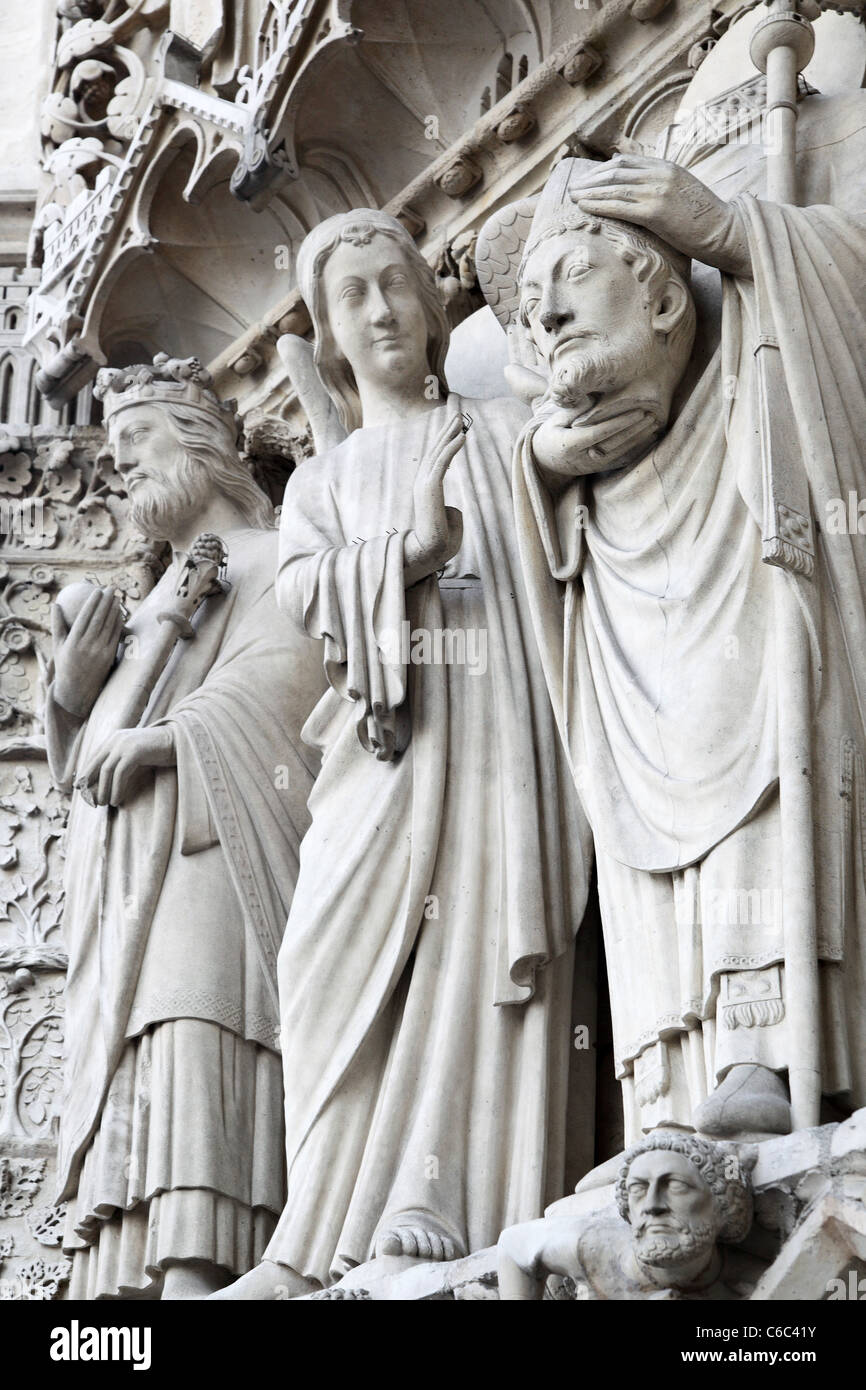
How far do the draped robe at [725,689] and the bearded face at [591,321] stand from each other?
15 centimetres

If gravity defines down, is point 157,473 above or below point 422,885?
above

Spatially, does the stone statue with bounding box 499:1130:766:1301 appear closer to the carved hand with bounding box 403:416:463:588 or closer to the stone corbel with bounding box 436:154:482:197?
the carved hand with bounding box 403:416:463:588

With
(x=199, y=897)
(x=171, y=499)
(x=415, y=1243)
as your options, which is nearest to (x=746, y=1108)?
(x=415, y=1243)

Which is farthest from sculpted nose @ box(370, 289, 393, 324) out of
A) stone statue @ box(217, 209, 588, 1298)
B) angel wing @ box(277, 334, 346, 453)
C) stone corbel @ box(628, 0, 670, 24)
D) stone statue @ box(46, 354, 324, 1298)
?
stone corbel @ box(628, 0, 670, 24)

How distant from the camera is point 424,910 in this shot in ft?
17.3

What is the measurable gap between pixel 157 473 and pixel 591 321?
5.56 feet

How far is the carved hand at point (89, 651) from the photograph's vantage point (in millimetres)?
6375

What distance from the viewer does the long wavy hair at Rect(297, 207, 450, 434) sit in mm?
5863

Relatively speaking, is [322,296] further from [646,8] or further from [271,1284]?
[271,1284]

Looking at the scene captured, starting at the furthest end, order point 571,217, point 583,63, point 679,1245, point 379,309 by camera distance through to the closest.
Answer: point 583,63, point 379,309, point 571,217, point 679,1245

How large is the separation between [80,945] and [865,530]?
6.81ft

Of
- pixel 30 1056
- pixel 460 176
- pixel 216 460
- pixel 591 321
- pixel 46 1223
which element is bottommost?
pixel 46 1223

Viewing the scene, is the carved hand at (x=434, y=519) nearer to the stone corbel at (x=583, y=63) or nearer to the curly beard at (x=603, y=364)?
the curly beard at (x=603, y=364)

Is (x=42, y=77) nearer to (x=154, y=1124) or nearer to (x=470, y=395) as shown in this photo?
(x=470, y=395)
